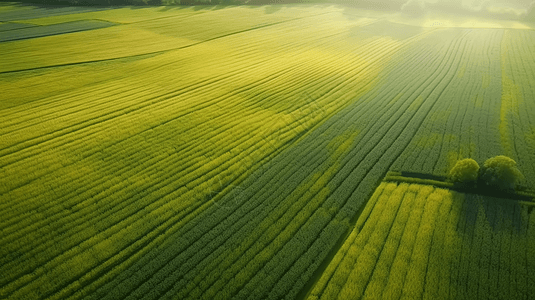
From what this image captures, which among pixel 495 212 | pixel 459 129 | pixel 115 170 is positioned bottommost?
pixel 495 212

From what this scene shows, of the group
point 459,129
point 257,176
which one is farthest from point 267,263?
point 459,129

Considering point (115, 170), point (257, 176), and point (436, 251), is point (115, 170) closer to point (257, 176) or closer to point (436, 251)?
point (257, 176)

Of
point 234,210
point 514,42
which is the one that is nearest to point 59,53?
point 234,210

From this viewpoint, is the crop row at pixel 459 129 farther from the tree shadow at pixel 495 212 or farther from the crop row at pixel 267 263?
the crop row at pixel 267 263

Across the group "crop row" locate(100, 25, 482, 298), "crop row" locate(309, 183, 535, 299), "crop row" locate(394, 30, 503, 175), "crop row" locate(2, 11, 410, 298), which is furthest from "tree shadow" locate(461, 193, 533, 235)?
"crop row" locate(2, 11, 410, 298)

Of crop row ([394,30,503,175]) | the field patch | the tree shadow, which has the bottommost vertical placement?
the tree shadow

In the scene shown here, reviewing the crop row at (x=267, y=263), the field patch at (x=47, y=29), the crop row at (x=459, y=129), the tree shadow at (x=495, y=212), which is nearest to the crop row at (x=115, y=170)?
the crop row at (x=267, y=263)

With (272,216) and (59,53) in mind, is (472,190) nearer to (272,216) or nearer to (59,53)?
(272,216)

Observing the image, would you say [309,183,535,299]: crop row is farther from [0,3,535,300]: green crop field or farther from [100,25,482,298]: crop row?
[100,25,482,298]: crop row

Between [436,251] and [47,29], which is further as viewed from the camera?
[47,29]
